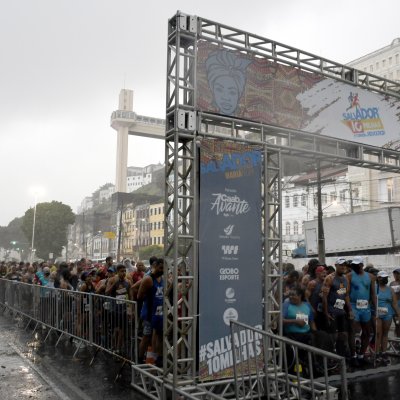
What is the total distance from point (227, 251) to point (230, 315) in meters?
0.87

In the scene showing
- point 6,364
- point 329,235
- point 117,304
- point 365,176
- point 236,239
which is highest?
point 365,176

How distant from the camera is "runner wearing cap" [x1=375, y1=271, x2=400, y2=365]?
9242mm

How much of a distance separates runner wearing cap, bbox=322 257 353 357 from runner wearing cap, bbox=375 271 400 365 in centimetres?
89

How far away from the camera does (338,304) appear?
8.62 metres

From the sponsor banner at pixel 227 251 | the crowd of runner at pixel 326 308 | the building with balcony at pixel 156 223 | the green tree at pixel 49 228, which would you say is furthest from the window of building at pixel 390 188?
the building with balcony at pixel 156 223

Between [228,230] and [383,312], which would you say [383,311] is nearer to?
[383,312]

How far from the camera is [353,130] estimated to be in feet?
28.6

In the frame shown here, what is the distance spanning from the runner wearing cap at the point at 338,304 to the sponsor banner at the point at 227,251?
8.10 feet

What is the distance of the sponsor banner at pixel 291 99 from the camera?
22.5ft

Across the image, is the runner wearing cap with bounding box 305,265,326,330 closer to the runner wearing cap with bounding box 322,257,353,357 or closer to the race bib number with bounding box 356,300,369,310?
the runner wearing cap with bounding box 322,257,353,357

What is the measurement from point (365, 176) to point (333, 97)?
43433 mm

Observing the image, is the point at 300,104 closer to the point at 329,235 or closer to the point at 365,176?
the point at 329,235

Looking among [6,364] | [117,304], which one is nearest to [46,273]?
[6,364]

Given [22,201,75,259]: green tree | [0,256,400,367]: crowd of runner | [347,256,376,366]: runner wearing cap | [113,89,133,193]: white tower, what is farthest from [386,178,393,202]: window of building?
[113,89,133,193]: white tower
